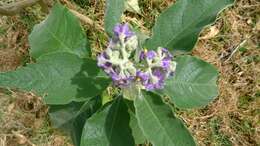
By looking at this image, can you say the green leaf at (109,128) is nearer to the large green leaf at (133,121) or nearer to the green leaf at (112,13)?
the large green leaf at (133,121)

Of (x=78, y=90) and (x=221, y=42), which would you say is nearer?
(x=78, y=90)

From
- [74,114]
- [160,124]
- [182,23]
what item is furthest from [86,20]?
[160,124]

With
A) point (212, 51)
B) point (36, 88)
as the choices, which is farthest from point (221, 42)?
point (36, 88)

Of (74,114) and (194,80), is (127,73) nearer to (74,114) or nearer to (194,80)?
(194,80)

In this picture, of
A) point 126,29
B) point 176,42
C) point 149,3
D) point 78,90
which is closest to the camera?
point 126,29

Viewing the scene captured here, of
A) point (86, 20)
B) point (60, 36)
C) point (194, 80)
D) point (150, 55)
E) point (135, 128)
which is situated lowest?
point (135, 128)

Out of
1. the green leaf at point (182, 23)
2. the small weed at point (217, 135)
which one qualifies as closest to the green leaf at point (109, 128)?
the green leaf at point (182, 23)

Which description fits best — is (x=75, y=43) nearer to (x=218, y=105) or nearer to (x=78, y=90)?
(x=78, y=90)
